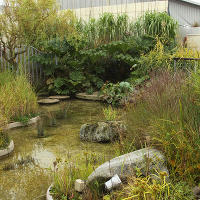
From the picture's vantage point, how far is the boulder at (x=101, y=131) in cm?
575

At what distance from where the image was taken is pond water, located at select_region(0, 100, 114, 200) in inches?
157

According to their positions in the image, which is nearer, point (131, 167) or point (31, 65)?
point (131, 167)

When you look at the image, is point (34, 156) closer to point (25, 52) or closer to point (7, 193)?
point (7, 193)

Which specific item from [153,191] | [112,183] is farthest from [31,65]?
[153,191]

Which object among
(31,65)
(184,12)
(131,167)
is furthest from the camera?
(184,12)

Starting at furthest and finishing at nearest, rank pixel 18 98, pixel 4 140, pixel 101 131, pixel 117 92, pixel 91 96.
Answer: pixel 91 96 → pixel 117 92 → pixel 18 98 → pixel 101 131 → pixel 4 140

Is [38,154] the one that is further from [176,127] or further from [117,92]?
[117,92]

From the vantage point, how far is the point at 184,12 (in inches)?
592

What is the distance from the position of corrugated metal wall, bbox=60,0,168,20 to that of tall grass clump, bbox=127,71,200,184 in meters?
9.49

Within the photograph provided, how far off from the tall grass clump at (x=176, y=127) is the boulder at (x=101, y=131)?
57.8 inches

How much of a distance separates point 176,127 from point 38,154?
106 inches

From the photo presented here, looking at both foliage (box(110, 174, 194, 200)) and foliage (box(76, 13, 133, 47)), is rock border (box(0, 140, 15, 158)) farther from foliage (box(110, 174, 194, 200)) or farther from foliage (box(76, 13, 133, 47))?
foliage (box(76, 13, 133, 47))

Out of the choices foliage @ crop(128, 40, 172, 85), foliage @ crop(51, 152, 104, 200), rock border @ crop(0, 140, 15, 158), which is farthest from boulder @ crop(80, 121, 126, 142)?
foliage @ crop(128, 40, 172, 85)

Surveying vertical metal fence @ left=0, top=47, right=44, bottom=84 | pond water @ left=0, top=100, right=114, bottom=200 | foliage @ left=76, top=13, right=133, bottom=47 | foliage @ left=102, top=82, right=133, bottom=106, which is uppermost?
foliage @ left=76, top=13, right=133, bottom=47
